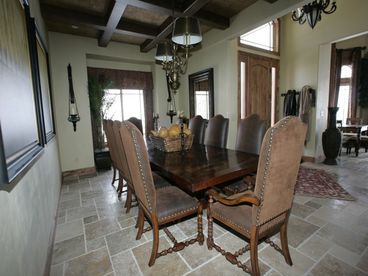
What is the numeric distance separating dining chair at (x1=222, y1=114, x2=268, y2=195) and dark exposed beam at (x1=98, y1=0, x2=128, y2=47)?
239cm

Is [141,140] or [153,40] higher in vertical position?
[153,40]

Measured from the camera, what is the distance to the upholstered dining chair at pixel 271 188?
1.15m

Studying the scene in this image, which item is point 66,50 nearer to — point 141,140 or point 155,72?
point 155,72

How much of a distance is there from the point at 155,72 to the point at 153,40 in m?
1.08

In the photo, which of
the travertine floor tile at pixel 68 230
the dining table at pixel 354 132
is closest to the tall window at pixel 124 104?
the travertine floor tile at pixel 68 230

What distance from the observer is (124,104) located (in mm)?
5125

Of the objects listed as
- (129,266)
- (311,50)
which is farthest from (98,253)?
(311,50)

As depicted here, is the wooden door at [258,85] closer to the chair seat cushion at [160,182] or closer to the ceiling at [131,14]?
the ceiling at [131,14]

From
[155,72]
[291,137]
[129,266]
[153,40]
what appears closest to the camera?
[291,137]

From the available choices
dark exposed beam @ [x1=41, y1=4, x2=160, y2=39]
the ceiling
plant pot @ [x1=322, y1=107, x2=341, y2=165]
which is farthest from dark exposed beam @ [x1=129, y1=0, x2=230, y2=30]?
plant pot @ [x1=322, y1=107, x2=341, y2=165]

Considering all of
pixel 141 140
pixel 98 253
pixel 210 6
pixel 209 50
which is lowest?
pixel 98 253

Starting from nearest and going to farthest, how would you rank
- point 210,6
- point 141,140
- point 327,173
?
point 141,140 → point 210,6 → point 327,173

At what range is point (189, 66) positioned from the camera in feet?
17.0

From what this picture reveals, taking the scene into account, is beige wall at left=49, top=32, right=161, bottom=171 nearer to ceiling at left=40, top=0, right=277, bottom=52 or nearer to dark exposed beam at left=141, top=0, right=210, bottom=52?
ceiling at left=40, top=0, right=277, bottom=52
